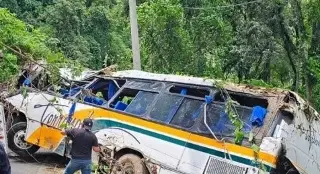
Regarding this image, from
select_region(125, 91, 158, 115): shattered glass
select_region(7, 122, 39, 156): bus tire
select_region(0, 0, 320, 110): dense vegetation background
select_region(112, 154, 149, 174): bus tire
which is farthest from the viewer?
select_region(0, 0, 320, 110): dense vegetation background

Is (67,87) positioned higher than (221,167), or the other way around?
(67,87)

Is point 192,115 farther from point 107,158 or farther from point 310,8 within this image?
point 310,8

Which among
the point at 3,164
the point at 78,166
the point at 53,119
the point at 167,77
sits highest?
the point at 167,77

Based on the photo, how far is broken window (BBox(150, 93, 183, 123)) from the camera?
8398mm

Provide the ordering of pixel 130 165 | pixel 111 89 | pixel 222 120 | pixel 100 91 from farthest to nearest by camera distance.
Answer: pixel 100 91, pixel 111 89, pixel 130 165, pixel 222 120

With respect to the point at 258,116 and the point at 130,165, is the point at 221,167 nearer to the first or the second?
the point at 258,116

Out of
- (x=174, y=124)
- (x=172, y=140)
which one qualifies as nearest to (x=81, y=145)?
(x=172, y=140)

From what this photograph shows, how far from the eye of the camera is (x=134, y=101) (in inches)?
351

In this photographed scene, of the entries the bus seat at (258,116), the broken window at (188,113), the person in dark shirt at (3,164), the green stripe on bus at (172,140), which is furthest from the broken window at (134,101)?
the person in dark shirt at (3,164)

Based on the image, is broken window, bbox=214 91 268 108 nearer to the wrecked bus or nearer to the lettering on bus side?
the wrecked bus

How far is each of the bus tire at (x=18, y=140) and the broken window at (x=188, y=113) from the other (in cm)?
344

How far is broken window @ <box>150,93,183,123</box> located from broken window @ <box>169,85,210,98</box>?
18 centimetres

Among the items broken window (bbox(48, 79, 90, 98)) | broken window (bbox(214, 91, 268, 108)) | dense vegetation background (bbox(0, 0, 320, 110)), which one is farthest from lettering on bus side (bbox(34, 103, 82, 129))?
dense vegetation background (bbox(0, 0, 320, 110))

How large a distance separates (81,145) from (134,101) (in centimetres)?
157
